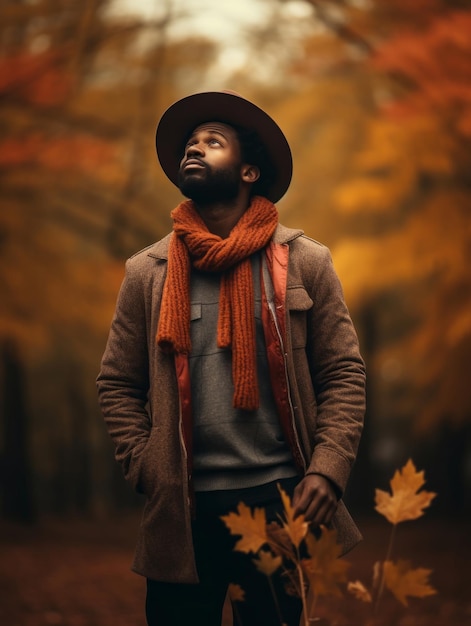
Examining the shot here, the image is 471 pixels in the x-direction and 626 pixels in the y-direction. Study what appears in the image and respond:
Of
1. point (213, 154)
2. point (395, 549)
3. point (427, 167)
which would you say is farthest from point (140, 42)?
point (213, 154)

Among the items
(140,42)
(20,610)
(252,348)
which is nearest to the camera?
(252,348)

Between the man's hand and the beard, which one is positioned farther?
the beard

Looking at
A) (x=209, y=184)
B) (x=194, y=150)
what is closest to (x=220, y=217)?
(x=209, y=184)

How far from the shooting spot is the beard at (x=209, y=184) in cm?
287

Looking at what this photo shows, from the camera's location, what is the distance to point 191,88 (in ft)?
41.1

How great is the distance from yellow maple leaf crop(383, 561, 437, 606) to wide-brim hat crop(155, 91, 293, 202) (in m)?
1.49

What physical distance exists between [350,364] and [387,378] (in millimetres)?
19505

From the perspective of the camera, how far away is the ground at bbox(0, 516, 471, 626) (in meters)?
6.91

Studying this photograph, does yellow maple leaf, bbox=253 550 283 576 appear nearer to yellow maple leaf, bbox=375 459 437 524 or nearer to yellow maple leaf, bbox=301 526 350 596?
yellow maple leaf, bbox=301 526 350 596

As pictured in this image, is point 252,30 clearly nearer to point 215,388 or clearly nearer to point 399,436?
point 215,388

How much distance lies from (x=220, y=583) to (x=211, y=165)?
4.41ft

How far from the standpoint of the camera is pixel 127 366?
2920mm

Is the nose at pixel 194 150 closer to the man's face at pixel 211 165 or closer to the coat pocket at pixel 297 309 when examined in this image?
the man's face at pixel 211 165

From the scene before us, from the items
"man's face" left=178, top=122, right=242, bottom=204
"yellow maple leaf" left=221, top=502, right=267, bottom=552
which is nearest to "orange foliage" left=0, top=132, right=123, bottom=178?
"man's face" left=178, top=122, right=242, bottom=204
